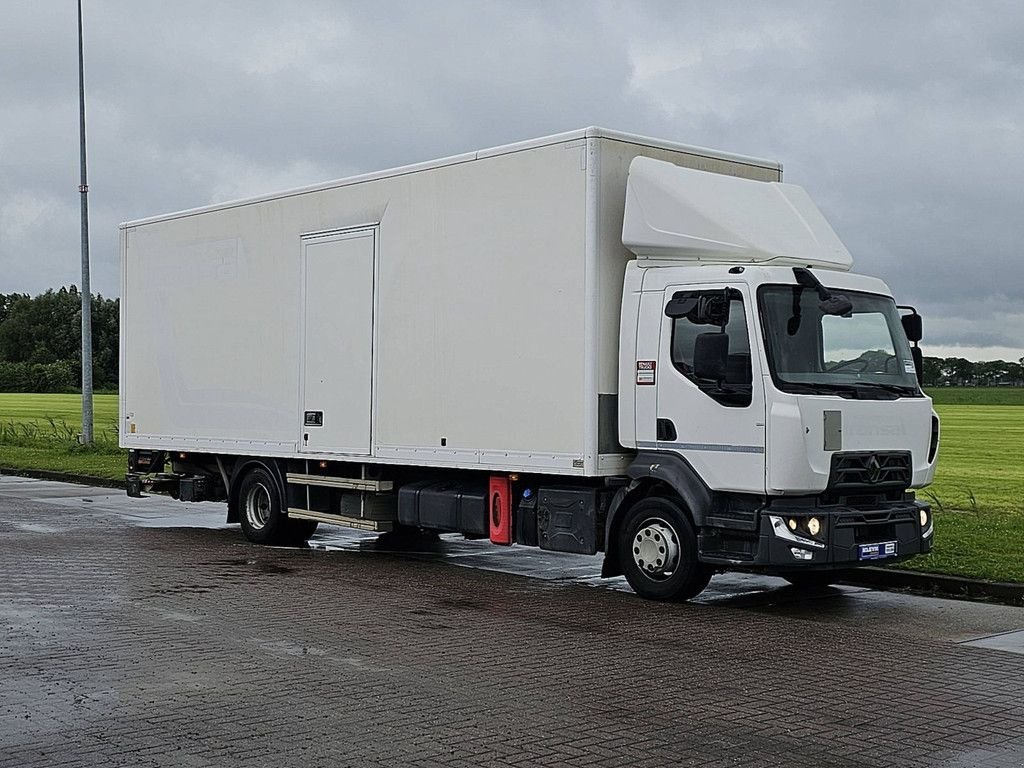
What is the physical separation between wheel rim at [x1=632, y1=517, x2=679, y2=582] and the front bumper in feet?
2.90

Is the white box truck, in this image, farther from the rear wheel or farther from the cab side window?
the rear wheel

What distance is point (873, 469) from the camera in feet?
36.9

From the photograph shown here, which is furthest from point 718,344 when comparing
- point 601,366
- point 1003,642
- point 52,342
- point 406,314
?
point 52,342

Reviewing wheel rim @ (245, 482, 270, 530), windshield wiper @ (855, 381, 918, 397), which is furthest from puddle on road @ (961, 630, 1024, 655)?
wheel rim @ (245, 482, 270, 530)

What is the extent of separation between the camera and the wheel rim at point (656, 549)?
1148 centimetres

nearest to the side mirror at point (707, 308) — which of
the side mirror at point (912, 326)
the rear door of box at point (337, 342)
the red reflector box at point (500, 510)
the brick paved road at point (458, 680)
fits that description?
the side mirror at point (912, 326)

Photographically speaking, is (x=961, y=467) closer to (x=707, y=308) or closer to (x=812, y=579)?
(x=812, y=579)

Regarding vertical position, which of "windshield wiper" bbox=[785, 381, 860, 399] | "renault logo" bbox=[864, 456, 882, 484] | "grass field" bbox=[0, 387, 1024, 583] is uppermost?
"windshield wiper" bbox=[785, 381, 860, 399]

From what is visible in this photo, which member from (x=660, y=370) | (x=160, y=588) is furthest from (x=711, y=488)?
(x=160, y=588)

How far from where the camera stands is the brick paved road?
668 cm

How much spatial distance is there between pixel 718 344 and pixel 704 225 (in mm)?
1135

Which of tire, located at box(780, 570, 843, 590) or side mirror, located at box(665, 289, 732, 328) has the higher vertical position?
side mirror, located at box(665, 289, 732, 328)

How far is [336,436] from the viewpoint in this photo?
1459cm

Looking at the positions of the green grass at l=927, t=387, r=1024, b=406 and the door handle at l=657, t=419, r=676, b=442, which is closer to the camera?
the door handle at l=657, t=419, r=676, b=442
